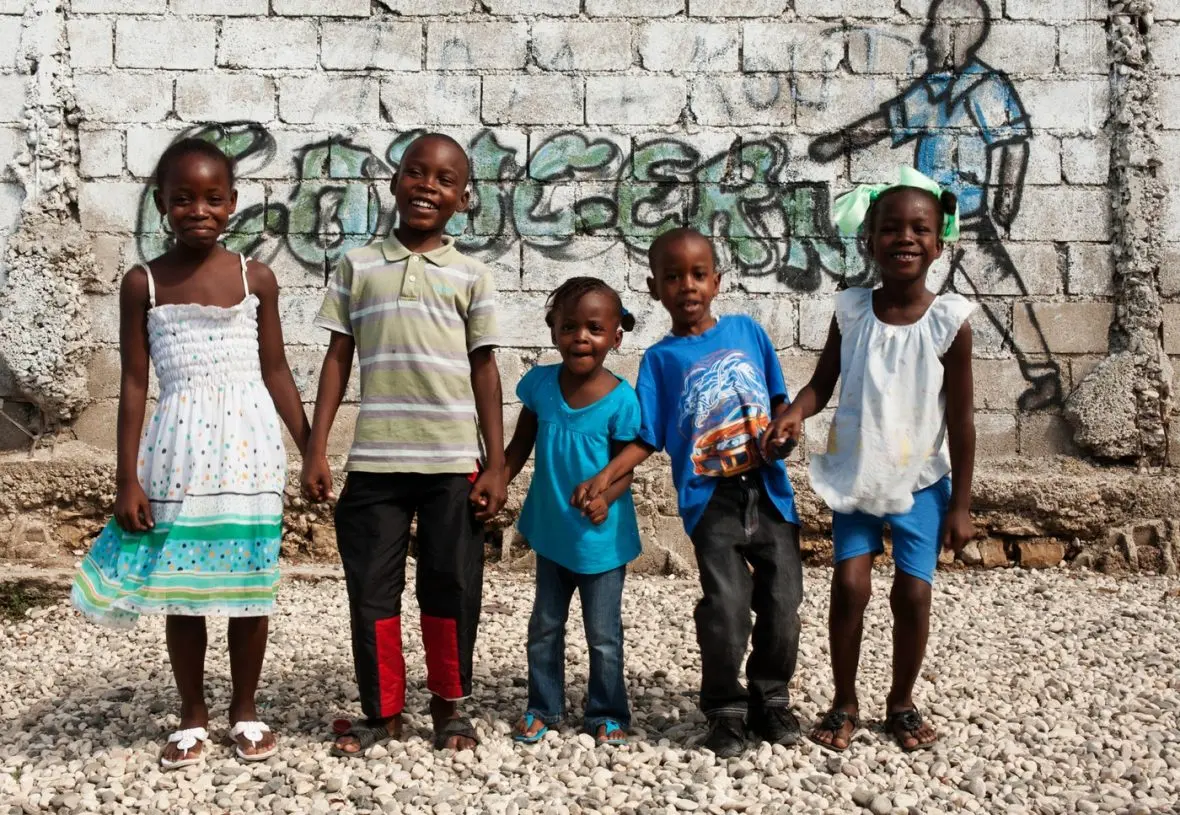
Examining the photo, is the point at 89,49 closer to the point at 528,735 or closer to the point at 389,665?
the point at 389,665

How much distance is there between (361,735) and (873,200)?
6.27ft

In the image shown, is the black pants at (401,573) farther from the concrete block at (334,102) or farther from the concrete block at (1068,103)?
the concrete block at (1068,103)

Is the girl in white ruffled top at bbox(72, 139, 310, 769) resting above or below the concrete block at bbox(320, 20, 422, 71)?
below

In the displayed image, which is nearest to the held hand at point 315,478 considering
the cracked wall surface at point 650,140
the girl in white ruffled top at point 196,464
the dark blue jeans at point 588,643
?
the girl in white ruffled top at point 196,464

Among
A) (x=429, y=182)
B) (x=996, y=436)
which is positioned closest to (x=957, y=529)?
(x=429, y=182)

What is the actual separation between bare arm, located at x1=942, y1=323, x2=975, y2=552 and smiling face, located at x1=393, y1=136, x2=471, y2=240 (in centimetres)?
132

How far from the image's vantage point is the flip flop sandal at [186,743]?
3.04 meters

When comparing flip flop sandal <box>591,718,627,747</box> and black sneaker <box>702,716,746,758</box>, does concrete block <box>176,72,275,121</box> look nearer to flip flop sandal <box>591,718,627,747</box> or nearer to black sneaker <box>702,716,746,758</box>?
flip flop sandal <box>591,718,627,747</box>

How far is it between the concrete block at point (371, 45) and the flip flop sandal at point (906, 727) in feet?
11.4

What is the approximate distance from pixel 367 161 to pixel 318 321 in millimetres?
2414

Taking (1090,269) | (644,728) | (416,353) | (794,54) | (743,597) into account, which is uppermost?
(794,54)

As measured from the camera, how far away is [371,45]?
5367mm

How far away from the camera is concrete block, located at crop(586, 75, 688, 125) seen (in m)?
5.37

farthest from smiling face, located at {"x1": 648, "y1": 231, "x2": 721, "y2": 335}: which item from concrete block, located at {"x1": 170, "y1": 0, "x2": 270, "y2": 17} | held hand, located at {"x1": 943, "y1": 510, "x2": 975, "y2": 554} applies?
concrete block, located at {"x1": 170, "y1": 0, "x2": 270, "y2": 17}
